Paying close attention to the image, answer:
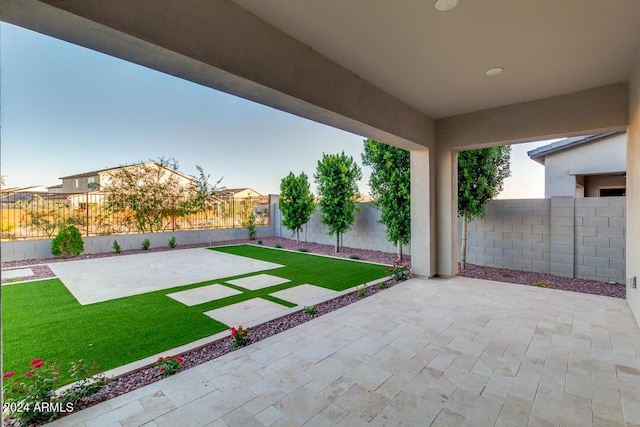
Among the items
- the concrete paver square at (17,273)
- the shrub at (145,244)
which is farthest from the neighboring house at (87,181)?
the concrete paver square at (17,273)

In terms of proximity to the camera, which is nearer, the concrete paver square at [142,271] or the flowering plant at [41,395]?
the flowering plant at [41,395]

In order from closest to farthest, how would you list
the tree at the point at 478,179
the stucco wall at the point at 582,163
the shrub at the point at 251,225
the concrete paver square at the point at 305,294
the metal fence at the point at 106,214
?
the concrete paver square at the point at 305,294, the tree at the point at 478,179, the metal fence at the point at 106,214, the stucco wall at the point at 582,163, the shrub at the point at 251,225

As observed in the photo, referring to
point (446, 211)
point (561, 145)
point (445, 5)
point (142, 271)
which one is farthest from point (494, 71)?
point (142, 271)

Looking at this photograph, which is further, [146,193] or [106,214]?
[146,193]

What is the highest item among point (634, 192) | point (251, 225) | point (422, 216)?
point (634, 192)

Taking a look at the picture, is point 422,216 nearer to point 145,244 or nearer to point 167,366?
point 167,366

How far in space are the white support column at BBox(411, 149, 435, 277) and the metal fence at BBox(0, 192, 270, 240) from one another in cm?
780

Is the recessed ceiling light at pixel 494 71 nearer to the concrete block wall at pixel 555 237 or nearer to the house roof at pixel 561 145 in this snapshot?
the concrete block wall at pixel 555 237

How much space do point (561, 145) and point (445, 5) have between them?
8.56m

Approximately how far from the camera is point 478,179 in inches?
231

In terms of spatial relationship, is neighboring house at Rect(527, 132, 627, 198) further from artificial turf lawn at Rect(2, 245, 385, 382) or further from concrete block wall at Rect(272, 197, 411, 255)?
artificial turf lawn at Rect(2, 245, 385, 382)

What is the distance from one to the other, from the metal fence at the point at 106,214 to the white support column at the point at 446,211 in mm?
8268

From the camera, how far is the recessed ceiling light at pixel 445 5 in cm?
223

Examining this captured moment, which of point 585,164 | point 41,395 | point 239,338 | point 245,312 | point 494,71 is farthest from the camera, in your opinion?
point 585,164
